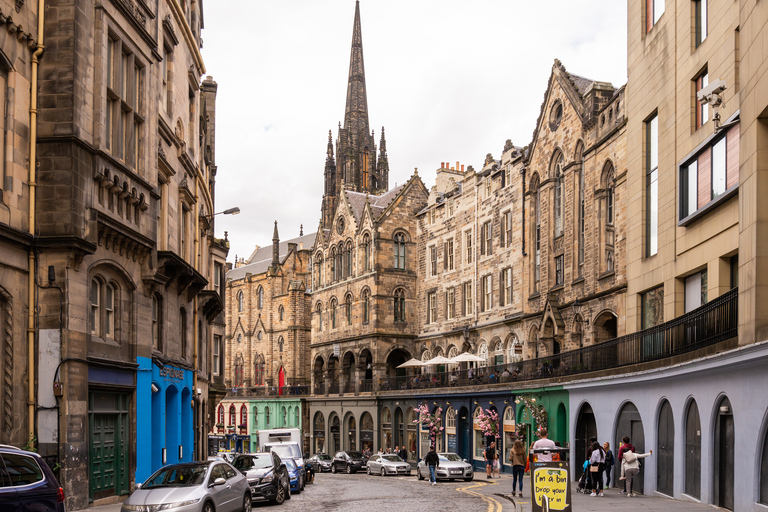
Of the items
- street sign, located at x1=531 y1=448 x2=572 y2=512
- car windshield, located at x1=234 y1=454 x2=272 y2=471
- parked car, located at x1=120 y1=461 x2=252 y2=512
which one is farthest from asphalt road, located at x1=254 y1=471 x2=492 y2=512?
street sign, located at x1=531 y1=448 x2=572 y2=512

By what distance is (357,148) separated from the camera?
97250mm

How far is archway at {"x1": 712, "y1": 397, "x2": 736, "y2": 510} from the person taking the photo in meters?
18.4

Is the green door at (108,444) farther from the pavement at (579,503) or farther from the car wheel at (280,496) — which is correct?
the car wheel at (280,496)

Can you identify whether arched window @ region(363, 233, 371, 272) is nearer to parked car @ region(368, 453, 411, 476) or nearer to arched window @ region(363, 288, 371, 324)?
arched window @ region(363, 288, 371, 324)

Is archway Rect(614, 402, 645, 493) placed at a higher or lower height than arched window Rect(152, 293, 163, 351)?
lower

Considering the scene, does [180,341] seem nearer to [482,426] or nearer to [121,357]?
[121,357]

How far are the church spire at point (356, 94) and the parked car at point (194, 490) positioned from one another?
268 feet

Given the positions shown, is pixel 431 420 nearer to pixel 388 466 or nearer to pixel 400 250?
pixel 388 466

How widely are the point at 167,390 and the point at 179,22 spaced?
39.4 ft

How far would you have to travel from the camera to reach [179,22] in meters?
29.7

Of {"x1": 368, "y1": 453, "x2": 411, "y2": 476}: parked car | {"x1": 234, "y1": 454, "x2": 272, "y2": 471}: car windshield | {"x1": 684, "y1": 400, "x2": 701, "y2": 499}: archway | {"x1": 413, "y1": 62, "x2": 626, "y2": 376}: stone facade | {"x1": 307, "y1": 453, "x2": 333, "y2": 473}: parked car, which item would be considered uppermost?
{"x1": 413, "y1": 62, "x2": 626, "y2": 376}: stone facade

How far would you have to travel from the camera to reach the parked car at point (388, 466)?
148ft

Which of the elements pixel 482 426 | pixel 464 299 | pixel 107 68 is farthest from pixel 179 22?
pixel 464 299

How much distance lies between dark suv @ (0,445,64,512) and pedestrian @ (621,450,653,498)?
49.9ft
